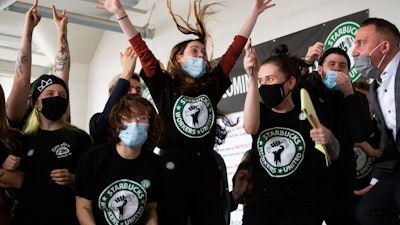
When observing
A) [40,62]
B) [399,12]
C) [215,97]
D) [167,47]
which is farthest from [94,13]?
[215,97]

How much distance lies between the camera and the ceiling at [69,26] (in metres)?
8.30

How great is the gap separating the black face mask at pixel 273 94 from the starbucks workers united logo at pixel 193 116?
32 cm

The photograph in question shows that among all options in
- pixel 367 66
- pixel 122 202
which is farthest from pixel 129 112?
pixel 367 66

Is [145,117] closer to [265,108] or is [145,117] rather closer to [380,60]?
[265,108]

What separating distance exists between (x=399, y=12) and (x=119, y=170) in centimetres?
329

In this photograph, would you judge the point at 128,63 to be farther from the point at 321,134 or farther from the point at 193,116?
the point at 321,134

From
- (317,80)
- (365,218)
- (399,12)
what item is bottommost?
(365,218)

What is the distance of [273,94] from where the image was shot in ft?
10.3

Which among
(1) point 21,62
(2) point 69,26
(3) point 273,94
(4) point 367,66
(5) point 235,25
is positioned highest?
(2) point 69,26

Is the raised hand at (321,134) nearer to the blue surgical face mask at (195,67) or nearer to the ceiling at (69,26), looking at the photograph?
the blue surgical face mask at (195,67)

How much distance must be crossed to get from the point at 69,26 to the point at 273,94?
6992 mm

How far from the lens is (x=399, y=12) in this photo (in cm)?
498

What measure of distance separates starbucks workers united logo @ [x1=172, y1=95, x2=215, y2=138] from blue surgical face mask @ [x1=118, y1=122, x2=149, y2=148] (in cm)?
24

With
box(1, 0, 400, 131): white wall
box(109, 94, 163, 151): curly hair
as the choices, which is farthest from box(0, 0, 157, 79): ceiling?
box(109, 94, 163, 151): curly hair
